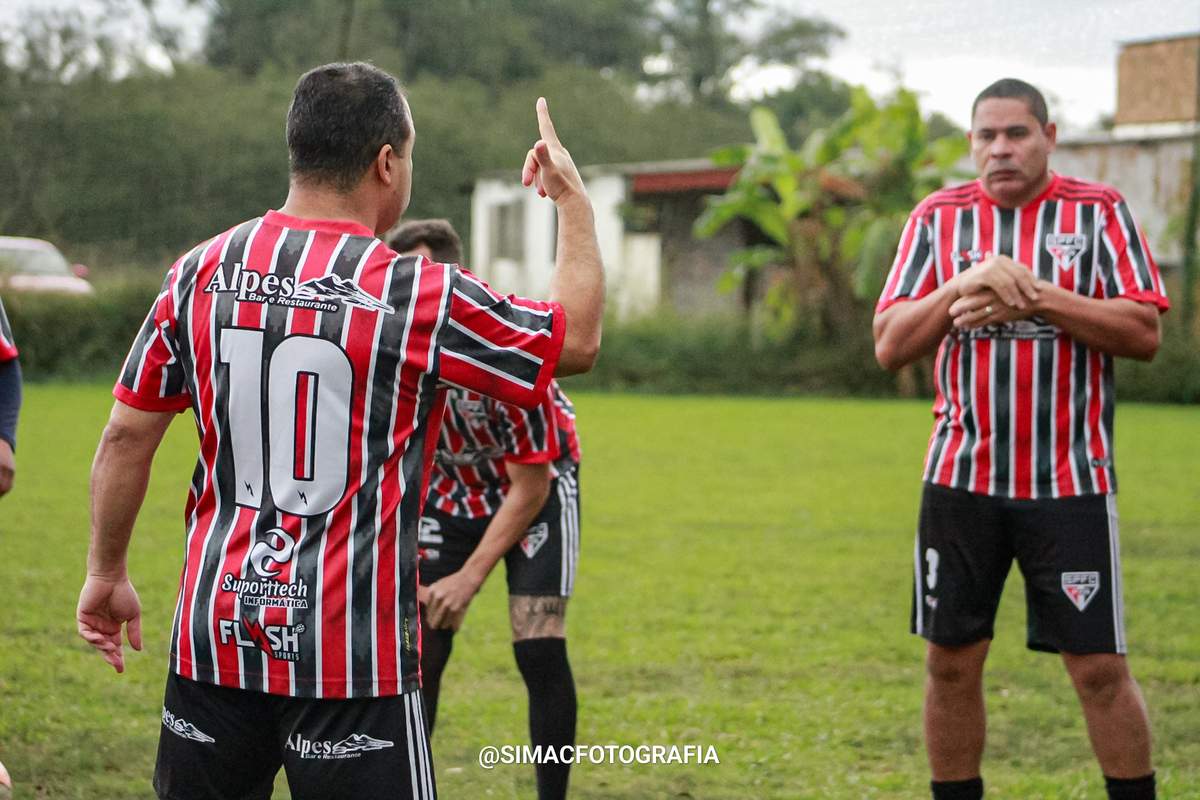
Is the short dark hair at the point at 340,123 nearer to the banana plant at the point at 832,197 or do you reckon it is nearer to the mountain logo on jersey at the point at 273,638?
the mountain logo on jersey at the point at 273,638

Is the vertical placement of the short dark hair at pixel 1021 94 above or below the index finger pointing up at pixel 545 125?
above

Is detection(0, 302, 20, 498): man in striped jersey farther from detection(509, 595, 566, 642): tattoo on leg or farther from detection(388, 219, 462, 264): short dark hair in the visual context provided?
detection(509, 595, 566, 642): tattoo on leg

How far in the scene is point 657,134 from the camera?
48.0 meters

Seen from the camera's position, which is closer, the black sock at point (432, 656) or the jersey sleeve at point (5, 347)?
the jersey sleeve at point (5, 347)

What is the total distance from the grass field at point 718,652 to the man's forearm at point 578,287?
256cm

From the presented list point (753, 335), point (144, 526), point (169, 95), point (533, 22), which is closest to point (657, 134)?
point (533, 22)

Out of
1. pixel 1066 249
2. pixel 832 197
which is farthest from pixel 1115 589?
pixel 832 197

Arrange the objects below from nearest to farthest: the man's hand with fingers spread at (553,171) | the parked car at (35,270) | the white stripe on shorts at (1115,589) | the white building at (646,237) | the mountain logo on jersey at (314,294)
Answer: the mountain logo on jersey at (314,294), the man's hand with fingers spread at (553,171), the white stripe on shorts at (1115,589), the parked car at (35,270), the white building at (646,237)

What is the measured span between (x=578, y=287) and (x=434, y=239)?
6.26 feet

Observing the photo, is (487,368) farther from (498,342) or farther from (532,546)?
(532,546)

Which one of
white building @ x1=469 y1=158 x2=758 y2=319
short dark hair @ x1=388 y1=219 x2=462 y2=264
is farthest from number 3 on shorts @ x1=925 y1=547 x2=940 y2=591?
white building @ x1=469 y1=158 x2=758 y2=319

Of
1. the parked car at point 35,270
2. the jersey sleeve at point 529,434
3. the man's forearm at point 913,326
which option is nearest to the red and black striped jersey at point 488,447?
the jersey sleeve at point 529,434

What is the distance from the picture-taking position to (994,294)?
383 centimetres

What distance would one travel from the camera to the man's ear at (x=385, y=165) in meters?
2.60
